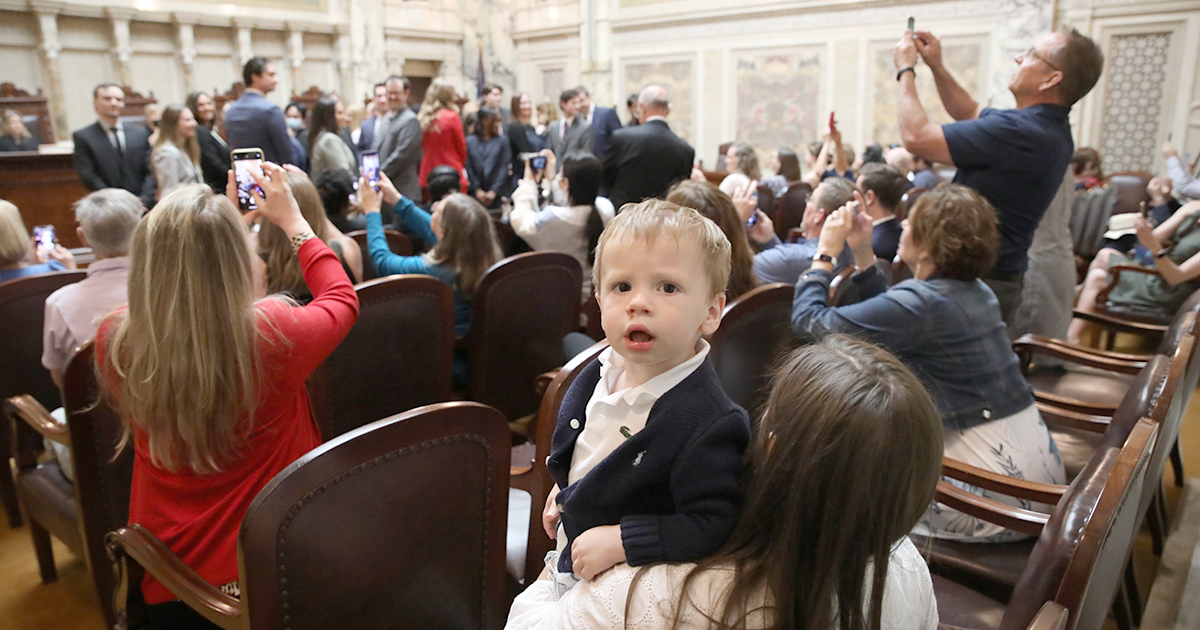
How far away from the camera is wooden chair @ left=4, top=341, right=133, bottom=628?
1.64 meters

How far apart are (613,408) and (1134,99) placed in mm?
7699

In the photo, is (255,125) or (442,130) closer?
(255,125)

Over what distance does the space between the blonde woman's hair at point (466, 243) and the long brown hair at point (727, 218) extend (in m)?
0.77

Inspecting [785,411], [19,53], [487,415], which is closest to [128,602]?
[487,415]

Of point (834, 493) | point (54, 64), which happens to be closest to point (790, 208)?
point (834, 493)

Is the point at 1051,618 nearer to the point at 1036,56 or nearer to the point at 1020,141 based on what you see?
the point at 1020,141

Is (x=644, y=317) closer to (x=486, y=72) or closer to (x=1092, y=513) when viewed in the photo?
(x=1092, y=513)

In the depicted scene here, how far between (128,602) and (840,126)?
8387mm

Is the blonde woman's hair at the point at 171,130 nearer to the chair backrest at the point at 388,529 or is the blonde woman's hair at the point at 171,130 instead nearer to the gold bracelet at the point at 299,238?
the gold bracelet at the point at 299,238

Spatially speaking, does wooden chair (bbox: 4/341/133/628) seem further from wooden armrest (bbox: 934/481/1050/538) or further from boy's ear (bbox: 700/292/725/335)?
wooden armrest (bbox: 934/481/1050/538)

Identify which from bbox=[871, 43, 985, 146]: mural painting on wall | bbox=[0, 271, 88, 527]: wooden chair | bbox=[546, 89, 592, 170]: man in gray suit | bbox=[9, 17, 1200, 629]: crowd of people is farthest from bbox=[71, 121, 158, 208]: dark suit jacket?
bbox=[871, 43, 985, 146]: mural painting on wall

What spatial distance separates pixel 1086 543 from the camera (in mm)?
890

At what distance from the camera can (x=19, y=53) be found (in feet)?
28.4

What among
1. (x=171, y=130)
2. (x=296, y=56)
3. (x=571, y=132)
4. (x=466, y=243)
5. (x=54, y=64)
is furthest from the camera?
(x=296, y=56)
